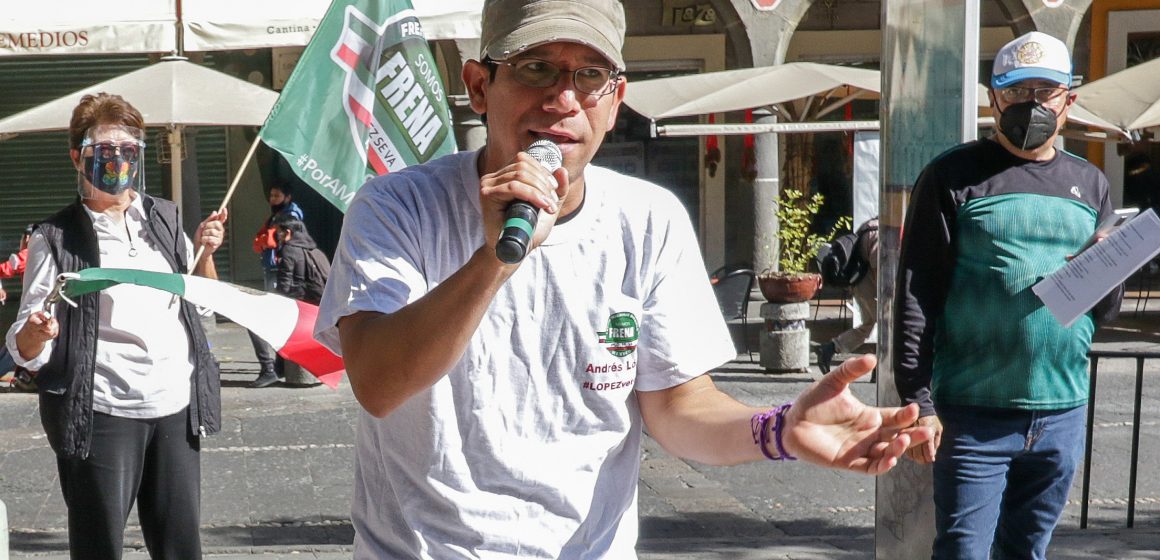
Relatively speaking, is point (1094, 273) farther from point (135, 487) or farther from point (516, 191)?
point (135, 487)

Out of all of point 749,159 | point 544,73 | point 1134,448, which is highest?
point 749,159

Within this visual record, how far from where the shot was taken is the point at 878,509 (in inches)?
204

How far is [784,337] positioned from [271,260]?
14.0 feet

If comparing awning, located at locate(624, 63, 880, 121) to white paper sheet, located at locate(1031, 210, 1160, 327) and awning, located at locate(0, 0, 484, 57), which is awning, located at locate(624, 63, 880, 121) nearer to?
awning, located at locate(0, 0, 484, 57)

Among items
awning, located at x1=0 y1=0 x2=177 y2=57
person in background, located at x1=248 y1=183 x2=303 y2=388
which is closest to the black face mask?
person in background, located at x1=248 y1=183 x2=303 y2=388

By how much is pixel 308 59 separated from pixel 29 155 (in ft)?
41.5

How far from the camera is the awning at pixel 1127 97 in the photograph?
12.9 metres

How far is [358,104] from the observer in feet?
17.8

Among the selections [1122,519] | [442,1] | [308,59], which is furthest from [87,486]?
[442,1]

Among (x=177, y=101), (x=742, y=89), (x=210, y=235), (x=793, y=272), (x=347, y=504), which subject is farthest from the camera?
(x=742, y=89)

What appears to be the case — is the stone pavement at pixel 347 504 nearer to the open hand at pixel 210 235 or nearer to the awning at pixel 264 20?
the open hand at pixel 210 235

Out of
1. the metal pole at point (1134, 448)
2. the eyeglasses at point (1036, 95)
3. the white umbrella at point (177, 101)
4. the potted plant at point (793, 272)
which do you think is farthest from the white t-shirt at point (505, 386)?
the potted plant at point (793, 272)

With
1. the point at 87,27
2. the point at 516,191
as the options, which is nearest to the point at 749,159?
the point at 87,27

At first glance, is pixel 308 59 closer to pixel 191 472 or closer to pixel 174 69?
pixel 191 472
